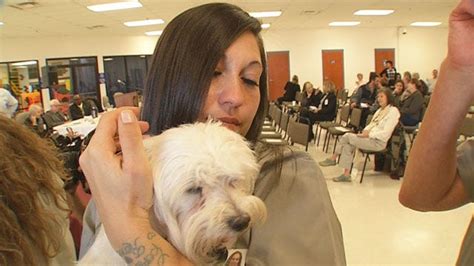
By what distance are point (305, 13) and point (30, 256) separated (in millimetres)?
13915

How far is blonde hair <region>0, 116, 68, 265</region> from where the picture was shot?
89 cm

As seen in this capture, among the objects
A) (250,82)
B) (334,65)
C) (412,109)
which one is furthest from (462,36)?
(334,65)

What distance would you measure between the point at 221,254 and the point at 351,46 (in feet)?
63.8

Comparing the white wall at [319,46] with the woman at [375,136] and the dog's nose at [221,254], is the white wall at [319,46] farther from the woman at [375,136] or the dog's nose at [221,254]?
the dog's nose at [221,254]

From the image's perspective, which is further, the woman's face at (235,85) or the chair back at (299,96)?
the chair back at (299,96)

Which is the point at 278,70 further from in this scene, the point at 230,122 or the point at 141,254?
the point at 141,254

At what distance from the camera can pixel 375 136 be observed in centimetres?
673

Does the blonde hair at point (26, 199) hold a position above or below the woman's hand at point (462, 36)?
below

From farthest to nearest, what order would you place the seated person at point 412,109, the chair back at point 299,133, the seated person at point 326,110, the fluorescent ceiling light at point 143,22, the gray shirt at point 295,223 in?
1. the fluorescent ceiling light at point 143,22
2. the seated person at point 326,110
3. the seated person at point 412,109
4. the chair back at point 299,133
5. the gray shirt at point 295,223

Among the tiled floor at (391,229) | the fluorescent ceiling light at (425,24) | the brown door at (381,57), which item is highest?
the fluorescent ceiling light at (425,24)

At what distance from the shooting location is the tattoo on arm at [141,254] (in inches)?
33.7

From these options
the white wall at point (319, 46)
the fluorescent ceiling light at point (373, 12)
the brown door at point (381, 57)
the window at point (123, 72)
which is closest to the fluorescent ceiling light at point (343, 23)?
the white wall at point (319, 46)

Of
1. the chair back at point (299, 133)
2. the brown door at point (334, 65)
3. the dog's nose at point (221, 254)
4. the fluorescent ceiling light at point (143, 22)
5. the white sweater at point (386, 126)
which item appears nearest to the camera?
the dog's nose at point (221, 254)

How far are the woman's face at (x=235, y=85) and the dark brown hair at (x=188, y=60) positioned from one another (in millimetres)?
20
